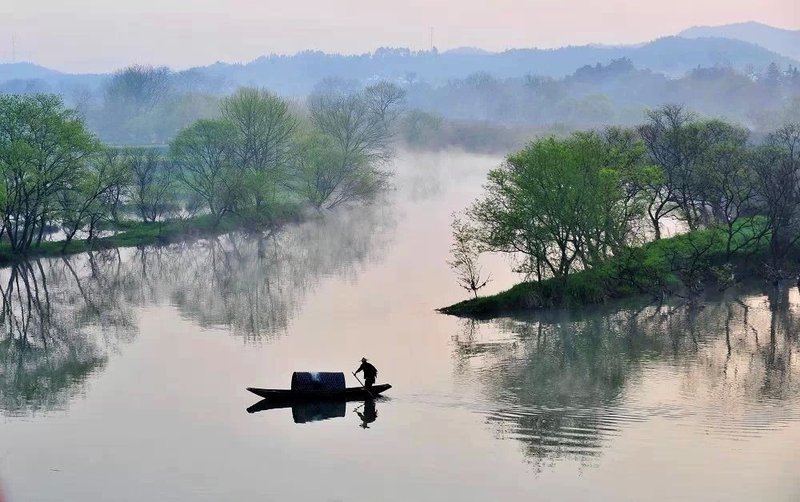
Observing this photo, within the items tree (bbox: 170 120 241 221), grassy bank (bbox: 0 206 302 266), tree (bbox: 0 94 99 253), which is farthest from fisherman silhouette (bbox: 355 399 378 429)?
tree (bbox: 170 120 241 221)

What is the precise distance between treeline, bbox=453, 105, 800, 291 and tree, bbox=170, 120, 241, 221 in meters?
34.2

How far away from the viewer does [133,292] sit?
69188 millimetres

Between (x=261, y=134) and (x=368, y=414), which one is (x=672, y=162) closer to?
(x=261, y=134)

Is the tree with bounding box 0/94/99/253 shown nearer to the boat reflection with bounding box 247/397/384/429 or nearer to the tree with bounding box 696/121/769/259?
the tree with bounding box 696/121/769/259

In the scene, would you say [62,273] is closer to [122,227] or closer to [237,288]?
[237,288]

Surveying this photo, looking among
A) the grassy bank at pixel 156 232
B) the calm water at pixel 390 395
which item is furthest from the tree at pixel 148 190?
the calm water at pixel 390 395

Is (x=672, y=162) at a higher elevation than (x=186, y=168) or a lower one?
lower

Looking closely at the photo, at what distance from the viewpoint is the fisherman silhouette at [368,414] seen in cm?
3940

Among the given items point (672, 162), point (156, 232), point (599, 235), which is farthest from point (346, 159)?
point (599, 235)

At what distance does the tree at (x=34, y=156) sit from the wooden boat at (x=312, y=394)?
44.5 m

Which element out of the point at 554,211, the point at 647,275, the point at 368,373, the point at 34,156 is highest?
the point at 34,156

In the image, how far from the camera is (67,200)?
8725 cm

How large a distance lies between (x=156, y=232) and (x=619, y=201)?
41213 mm

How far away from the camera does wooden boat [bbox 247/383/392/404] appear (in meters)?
41.3
